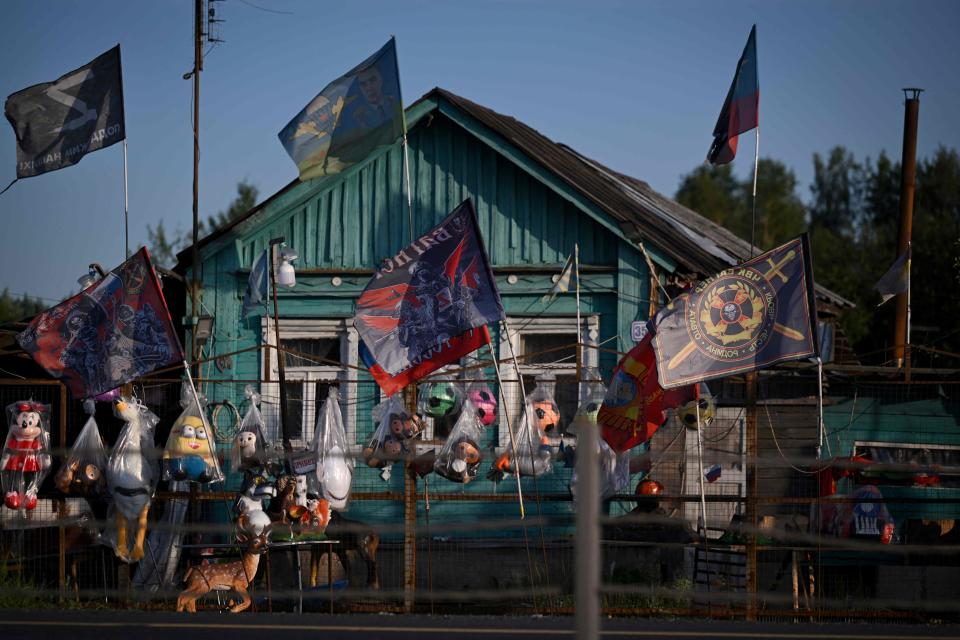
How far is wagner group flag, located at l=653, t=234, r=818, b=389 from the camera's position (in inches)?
393

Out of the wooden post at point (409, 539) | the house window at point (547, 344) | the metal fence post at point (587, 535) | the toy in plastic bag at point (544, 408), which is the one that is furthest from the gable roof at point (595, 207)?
the metal fence post at point (587, 535)

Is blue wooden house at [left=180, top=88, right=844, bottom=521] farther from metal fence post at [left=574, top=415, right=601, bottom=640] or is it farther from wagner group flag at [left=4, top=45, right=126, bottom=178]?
metal fence post at [left=574, top=415, right=601, bottom=640]

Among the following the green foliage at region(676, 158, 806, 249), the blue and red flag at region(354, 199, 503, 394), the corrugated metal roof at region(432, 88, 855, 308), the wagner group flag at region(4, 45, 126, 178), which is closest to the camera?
the blue and red flag at region(354, 199, 503, 394)

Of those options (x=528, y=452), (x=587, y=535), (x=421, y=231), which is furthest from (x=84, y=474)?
(x=587, y=535)

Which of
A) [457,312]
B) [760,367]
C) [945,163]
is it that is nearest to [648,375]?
[760,367]

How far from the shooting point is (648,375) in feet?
35.0

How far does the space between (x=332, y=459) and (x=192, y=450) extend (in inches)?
51.6

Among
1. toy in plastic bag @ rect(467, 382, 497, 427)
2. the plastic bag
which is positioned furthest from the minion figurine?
toy in plastic bag @ rect(467, 382, 497, 427)

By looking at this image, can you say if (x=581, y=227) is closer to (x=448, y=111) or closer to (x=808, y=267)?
(x=448, y=111)

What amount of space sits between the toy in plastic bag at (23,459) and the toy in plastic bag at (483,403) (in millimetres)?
4141

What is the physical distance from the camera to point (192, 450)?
1112 cm

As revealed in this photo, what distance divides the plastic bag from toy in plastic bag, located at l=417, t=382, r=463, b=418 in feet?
5.51

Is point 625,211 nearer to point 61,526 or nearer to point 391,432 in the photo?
point 391,432

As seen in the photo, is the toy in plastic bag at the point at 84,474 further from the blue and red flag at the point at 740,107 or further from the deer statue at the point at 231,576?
the blue and red flag at the point at 740,107
